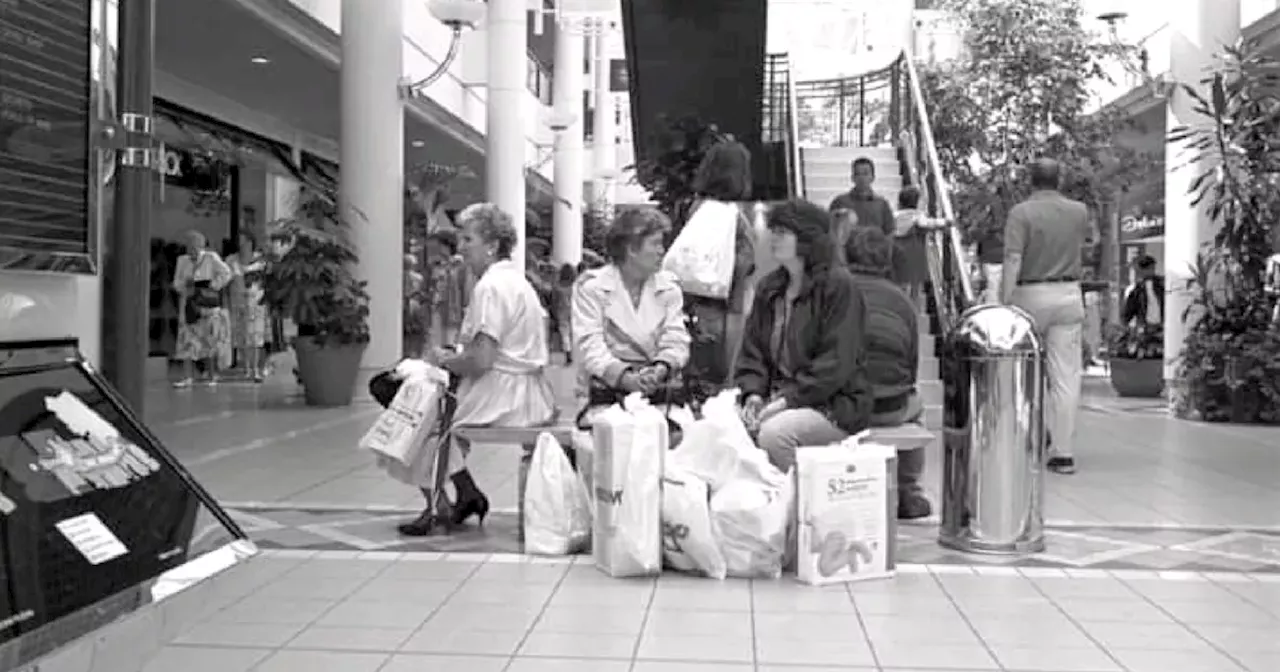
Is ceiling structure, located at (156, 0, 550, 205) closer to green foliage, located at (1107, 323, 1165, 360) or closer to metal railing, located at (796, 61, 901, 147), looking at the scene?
metal railing, located at (796, 61, 901, 147)

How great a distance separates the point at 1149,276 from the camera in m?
15.4

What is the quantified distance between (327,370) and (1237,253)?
8073mm

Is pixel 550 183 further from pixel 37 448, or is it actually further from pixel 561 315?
pixel 37 448

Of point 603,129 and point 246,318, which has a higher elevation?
point 603,129

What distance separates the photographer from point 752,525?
511cm

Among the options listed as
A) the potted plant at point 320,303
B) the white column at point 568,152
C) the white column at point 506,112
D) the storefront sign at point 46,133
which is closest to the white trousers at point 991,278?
the potted plant at point 320,303

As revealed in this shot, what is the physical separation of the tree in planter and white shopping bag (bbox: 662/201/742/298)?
6010mm

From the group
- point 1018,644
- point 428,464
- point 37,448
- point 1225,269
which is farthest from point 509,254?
point 1225,269

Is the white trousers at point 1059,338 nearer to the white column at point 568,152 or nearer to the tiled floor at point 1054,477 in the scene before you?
the tiled floor at point 1054,477

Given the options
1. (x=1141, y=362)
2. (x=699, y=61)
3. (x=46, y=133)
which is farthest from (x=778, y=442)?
(x=699, y=61)

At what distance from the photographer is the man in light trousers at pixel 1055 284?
8.24 m

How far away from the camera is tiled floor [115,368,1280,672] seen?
13.3ft

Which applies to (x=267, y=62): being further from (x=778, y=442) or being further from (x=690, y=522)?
(x=690, y=522)

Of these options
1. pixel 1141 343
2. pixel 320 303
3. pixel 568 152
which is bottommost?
pixel 1141 343
